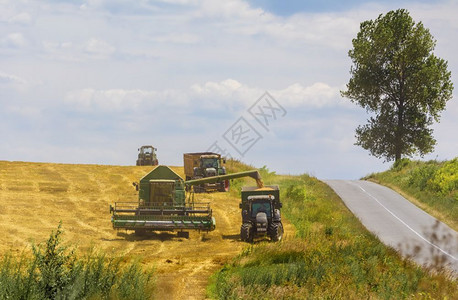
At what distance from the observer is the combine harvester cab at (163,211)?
29188 millimetres

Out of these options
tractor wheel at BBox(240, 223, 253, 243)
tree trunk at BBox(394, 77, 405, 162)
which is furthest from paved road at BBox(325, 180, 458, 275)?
tree trunk at BBox(394, 77, 405, 162)

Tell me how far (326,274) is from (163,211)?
12780 millimetres

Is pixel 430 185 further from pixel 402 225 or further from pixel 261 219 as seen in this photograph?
pixel 261 219

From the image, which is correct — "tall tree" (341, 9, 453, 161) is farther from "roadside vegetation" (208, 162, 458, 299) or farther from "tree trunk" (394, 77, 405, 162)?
"roadside vegetation" (208, 162, 458, 299)

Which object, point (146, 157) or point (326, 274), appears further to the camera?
point (146, 157)

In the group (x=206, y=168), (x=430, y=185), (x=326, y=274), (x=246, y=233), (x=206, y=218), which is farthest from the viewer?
(x=430, y=185)

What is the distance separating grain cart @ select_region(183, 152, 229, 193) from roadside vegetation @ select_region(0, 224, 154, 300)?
29519 mm

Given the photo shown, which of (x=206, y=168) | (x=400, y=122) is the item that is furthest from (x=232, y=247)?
(x=400, y=122)

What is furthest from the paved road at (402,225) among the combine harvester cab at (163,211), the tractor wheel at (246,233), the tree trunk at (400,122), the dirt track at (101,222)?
the combine harvester cab at (163,211)

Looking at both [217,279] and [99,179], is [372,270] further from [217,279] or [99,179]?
[99,179]

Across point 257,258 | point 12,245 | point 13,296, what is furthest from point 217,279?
point 12,245

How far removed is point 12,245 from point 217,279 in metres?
12.2

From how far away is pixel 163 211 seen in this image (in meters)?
31.0

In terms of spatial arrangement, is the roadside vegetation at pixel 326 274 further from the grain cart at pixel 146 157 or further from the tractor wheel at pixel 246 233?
the grain cart at pixel 146 157
